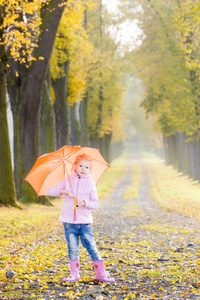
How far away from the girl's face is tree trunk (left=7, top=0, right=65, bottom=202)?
858cm

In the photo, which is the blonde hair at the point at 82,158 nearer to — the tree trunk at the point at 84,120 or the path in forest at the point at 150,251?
the path in forest at the point at 150,251

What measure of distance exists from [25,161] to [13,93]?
9.12ft

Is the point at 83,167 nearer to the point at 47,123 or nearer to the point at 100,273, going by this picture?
the point at 100,273

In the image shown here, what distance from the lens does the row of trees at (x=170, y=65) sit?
79.0 feet

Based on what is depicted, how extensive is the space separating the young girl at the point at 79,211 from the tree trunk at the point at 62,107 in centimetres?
1461

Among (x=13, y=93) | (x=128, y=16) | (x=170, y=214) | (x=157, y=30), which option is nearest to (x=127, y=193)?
(x=170, y=214)

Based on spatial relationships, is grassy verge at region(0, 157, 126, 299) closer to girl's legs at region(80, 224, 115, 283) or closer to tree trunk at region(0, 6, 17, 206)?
tree trunk at region(0, 6, 17, 206)

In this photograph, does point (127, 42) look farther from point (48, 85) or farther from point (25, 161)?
point (25, 161)

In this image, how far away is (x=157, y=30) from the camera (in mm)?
29266

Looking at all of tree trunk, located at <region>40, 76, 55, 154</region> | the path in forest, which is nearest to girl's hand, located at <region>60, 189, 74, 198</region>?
the path in forest

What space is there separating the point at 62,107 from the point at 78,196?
48.8 feet

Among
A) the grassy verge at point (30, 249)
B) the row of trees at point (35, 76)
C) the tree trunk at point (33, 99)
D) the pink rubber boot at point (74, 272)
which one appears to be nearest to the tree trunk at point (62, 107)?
the row of trees at point (35, 76)

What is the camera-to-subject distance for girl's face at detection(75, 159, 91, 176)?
240 inches

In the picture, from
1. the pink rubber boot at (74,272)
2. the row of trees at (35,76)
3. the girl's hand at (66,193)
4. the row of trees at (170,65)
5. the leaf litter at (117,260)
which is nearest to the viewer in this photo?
the leaf litter at (117,260)
